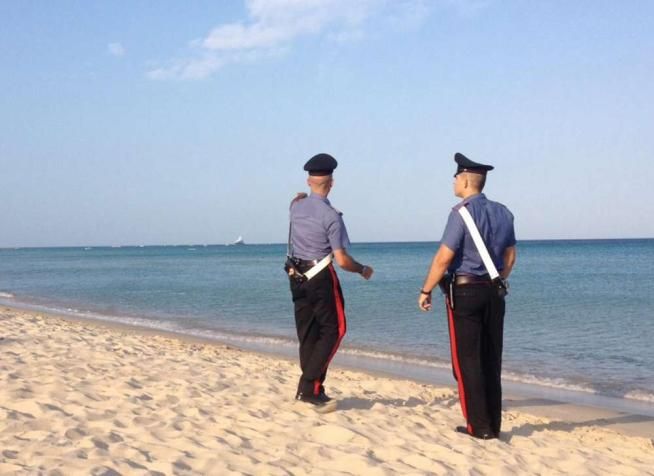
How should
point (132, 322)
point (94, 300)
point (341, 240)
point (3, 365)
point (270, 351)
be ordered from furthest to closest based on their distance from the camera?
point (94, 300), point (132, 322), point (270, 351), point (3, 365), point (341, 240)

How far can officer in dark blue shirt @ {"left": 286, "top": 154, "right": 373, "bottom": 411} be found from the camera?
518 cm

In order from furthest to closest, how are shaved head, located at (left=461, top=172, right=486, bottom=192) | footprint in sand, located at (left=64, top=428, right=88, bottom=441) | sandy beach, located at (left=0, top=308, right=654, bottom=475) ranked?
1. shaved head, located at (left=461, top=172, right=486, bottom=192)
2. footprint in sand, located at (left=64, top=428, right=88, bottom=441)
3. sandy beach, located at (left=0, top=308, right=654, bottom=475)

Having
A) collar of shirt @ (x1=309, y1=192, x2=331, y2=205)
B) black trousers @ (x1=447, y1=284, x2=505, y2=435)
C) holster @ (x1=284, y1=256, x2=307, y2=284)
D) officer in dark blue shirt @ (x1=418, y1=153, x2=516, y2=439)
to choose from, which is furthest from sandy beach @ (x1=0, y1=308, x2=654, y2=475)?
collar of shirt @ (x1=309, y1=192, x2=331, y2=205)

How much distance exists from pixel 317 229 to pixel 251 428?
4.76 feet

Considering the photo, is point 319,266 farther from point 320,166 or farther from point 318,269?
point 320,166

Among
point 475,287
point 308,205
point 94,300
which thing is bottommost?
point 94,300

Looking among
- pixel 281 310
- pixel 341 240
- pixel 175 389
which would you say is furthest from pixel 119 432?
pixel 281 310

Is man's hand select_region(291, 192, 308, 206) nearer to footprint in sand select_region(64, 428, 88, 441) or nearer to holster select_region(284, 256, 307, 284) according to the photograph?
holster select_region(284, 256, 307, 284)

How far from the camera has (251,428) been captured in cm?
480

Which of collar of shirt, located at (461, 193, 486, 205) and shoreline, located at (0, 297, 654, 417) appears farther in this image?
shoreline, located at (0, 297, 654, 417)

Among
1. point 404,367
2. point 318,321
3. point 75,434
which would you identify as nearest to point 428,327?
point 404,367

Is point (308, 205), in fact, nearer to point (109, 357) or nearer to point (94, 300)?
point (109, 357)

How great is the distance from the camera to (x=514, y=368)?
33.5 feet

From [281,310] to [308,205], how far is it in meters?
14.0
